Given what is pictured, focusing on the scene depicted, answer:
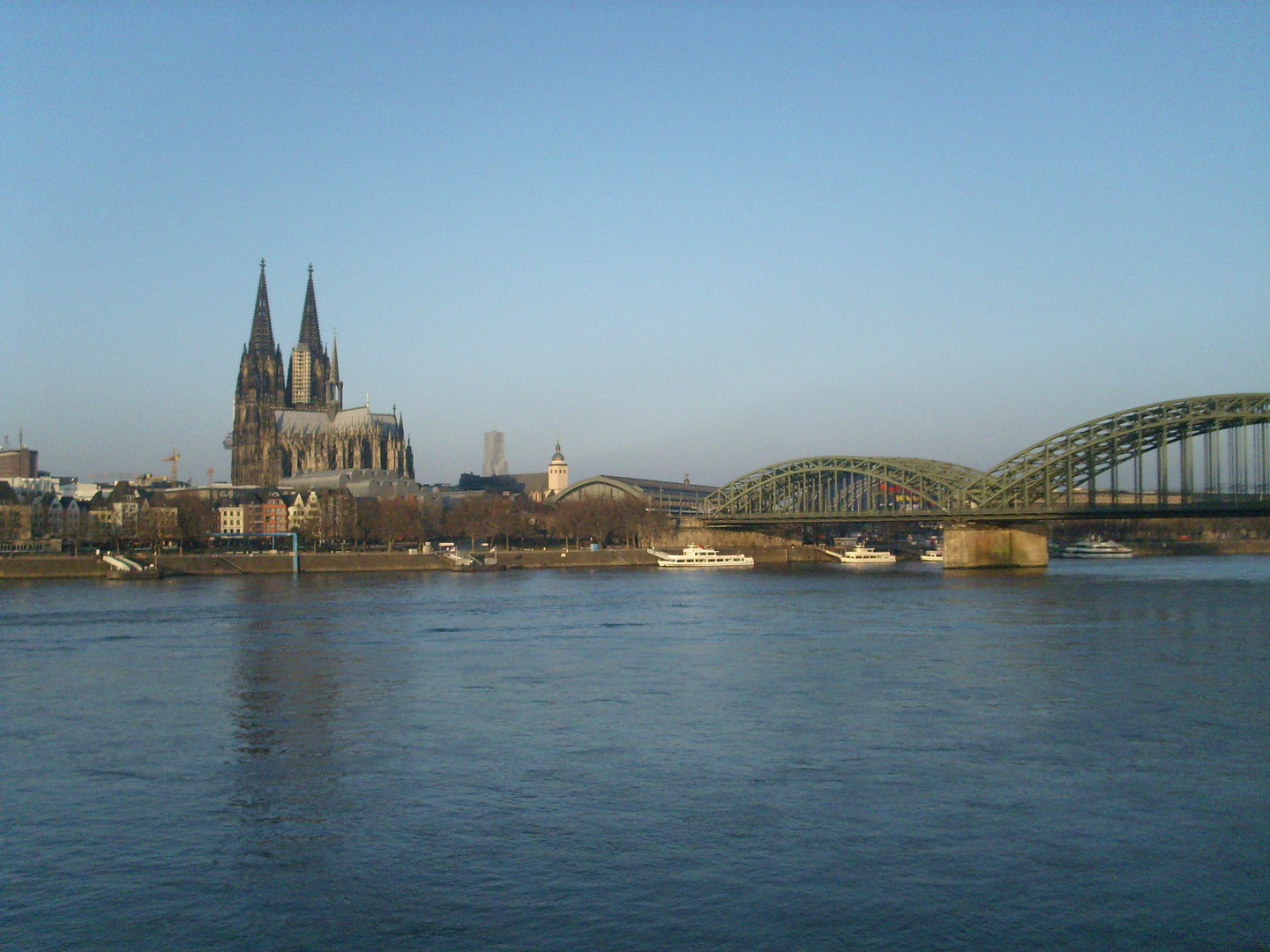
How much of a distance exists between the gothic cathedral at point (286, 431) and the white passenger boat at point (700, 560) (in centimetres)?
5318

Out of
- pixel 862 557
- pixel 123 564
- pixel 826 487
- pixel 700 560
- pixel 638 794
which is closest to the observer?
pixel 638 794

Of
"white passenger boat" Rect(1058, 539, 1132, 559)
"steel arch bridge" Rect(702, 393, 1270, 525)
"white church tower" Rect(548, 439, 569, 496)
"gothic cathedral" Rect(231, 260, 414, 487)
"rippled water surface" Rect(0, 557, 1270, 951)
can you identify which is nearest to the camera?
"rippled water surface" Rect(0, 557, 1270, 951)

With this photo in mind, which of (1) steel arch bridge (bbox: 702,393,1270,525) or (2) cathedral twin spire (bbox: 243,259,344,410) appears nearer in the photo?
(1) steel arch bridge (bbox: 702,393,1270,525)

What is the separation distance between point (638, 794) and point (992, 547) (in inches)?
2364

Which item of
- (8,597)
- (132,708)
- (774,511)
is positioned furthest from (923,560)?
(132,708)

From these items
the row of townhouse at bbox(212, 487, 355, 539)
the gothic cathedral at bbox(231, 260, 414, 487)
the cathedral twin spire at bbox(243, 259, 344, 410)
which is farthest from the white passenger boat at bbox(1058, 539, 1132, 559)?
the cathedral twin spire at bbox(243, 259, 344, 410)

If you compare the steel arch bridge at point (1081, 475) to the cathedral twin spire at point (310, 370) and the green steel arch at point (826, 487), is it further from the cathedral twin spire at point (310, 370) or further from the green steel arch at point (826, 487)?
the cathedral twin spire at point (310, 370)

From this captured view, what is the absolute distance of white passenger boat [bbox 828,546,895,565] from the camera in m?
85.5

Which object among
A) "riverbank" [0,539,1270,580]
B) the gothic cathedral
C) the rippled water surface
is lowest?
the rippled water surface

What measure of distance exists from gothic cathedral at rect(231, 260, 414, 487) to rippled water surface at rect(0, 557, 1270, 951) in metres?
100

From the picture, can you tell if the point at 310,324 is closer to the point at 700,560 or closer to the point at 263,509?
the point at 263,509

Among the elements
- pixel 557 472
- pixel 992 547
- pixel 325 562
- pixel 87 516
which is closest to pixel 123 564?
pixel 325 562

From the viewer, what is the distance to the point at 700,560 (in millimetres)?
80375

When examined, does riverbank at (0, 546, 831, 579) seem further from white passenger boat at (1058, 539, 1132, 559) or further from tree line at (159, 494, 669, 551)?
white passenger boat at (1058, 539, 1132, 559)
